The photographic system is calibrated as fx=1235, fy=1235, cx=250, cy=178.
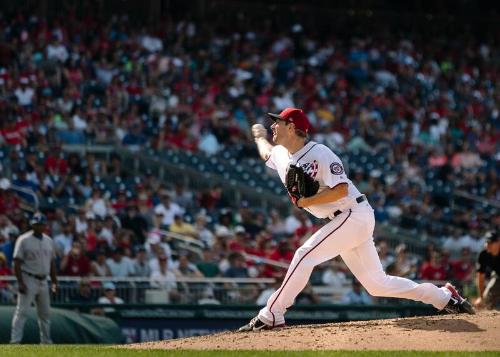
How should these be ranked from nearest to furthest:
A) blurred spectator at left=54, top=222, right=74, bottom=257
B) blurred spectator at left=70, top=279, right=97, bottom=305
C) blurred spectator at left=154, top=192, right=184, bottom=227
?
1. blurred spectator at left=70, top=279, right=97, bottom=305
2. blurred spectator at left=54, top=222, right=74, bottom=257
3. blurred spectator at left=154, top=192, right=184, bottom=227

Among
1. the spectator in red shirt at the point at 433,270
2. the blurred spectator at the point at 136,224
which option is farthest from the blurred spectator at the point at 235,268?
the spectator in red shirt at the point at 433,270

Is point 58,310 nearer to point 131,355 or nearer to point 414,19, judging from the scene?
point 131,355

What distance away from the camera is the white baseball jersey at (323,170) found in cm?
987

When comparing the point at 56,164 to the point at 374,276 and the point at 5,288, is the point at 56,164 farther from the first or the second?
the point at 374,276

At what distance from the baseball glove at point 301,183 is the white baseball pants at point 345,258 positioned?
0.33 metres

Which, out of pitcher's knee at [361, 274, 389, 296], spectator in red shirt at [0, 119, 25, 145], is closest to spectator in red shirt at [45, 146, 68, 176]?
spectator in red shirt at [0, 119, 25, 145]

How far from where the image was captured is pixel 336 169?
9.88 m

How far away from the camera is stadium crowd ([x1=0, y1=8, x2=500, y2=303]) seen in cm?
1886

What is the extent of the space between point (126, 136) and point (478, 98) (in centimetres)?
1073

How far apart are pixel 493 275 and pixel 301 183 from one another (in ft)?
18.5

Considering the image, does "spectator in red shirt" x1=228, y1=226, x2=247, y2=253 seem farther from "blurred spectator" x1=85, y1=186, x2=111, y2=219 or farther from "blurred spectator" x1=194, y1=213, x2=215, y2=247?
"blurred spectator" x1=85, y1=186, x2=111, y2=219

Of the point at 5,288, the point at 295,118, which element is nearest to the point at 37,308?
the point at 5,288

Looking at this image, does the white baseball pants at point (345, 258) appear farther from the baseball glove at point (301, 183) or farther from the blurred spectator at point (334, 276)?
the blurred spectator at point (334, 276)

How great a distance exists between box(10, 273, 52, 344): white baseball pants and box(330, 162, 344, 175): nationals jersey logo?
5.97 m
